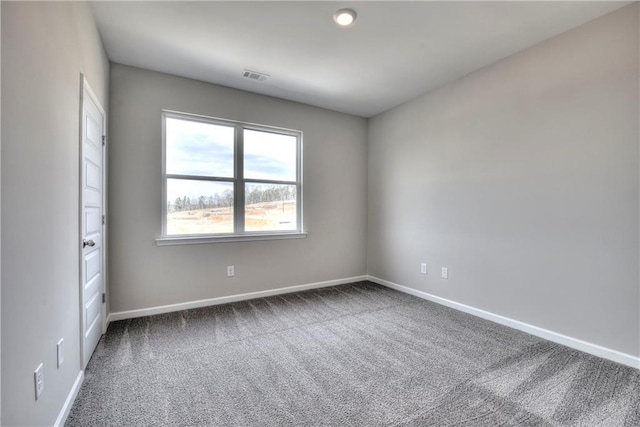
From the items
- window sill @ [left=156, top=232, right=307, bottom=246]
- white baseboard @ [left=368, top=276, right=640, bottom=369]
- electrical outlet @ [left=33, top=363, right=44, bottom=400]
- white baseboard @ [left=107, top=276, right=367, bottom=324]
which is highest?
window sill @ [left=156, top=232, right=307, bottom=246]

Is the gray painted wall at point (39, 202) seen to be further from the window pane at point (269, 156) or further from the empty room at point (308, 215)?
the window pane at point (269, 156)

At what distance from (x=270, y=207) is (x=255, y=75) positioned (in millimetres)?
1602

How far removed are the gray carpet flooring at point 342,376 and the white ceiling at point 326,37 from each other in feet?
8.62

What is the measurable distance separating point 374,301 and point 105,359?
8.88ft

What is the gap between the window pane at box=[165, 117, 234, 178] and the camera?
10.7 feet

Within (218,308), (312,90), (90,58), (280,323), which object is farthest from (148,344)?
(312,90)

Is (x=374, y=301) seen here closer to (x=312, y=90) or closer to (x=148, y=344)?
(x=148, y=344)

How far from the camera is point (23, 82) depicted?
3.91ft

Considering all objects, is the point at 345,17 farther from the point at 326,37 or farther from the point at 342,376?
the point at 342,376

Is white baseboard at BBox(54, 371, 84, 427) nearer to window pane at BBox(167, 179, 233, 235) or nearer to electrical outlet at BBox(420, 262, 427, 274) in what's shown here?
window pane at BBox(167, 179, 233, 235)

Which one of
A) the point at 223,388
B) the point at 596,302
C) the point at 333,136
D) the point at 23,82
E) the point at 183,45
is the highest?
the point at 183,45

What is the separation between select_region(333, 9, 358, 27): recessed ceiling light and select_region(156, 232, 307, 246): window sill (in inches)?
97.5

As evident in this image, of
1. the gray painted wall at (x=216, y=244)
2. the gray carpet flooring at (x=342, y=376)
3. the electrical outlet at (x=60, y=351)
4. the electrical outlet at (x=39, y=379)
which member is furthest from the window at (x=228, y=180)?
the electrical outlet at (x=39, y=379)

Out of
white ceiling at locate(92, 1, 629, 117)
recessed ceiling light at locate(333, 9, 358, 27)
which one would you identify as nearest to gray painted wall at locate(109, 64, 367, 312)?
white ceiling at locate(92, 1, 629, 117)
